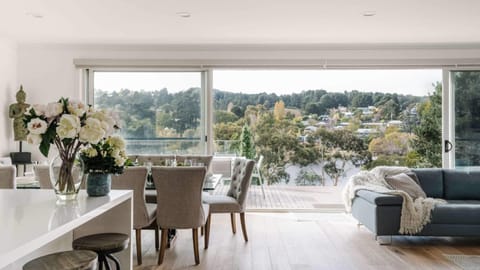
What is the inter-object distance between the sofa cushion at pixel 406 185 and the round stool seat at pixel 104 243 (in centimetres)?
359

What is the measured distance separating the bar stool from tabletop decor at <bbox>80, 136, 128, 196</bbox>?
274mm

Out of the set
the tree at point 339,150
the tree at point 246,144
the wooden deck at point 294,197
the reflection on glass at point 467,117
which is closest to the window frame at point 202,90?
the tree at point 246,144

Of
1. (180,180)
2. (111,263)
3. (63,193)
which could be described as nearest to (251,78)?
(180,180)

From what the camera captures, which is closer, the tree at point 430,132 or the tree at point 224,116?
the tree at point 430,132

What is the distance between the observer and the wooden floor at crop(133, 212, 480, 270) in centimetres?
377

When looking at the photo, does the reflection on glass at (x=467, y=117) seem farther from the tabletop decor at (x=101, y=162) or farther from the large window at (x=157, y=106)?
the tabletop decor at (x=101, y=162)

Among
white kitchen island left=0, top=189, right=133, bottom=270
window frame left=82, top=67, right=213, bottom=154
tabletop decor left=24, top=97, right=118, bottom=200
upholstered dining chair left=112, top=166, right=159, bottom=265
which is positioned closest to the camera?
white kitchen island left=0, top=189, right=133, bottom=270

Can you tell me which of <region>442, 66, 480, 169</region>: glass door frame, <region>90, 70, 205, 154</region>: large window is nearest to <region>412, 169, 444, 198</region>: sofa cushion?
<region>442, 66, 480, 169</region>: glass door frame

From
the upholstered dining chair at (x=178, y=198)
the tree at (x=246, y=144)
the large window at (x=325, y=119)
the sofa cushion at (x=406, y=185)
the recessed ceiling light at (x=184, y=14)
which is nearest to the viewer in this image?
the upholstered dining chair at (x=178, y=198)

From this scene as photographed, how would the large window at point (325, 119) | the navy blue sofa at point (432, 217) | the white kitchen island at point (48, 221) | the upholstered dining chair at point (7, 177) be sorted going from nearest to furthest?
1. the white kitchen island at point (48, 221)
2. the upholstered dining chair at point (7, 177)
3. the navy blue sofa at point (432, 217)
4. the large window at point (325, 119)

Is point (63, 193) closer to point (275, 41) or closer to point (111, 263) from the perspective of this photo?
point (111, 263)

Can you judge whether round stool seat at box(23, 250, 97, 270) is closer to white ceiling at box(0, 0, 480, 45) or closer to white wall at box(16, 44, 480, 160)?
white ceiling at box(0, 0, 480, 45)

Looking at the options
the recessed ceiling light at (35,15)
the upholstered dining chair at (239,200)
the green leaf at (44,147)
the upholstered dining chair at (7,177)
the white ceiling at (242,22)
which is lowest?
the upholstered dining chair at (239,200)

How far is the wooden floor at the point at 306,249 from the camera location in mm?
3771
